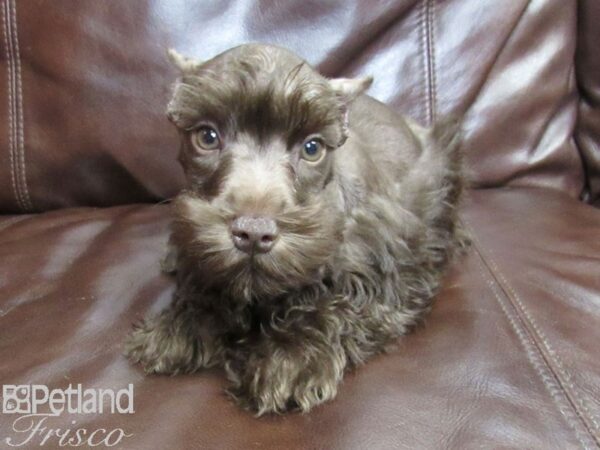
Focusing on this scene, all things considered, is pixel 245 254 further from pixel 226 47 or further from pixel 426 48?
pixel 426 48

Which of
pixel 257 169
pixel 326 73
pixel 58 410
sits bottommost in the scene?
pixel 58 410

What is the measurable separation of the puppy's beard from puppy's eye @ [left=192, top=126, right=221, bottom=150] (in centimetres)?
14

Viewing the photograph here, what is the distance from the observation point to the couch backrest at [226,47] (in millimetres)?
2146

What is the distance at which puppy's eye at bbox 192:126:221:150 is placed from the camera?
151cm

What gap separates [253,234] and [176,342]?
332 millimetres

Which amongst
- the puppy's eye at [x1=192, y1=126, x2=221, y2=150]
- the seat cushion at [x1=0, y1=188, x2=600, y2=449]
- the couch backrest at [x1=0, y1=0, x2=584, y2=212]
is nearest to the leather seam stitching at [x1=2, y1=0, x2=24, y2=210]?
the couch backrest at [x1=0, y1=0, x2=584, y2=212]

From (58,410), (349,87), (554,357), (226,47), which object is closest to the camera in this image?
(58,410)

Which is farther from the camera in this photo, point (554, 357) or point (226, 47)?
point (226, 47)

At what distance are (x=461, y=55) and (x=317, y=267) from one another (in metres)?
1.12

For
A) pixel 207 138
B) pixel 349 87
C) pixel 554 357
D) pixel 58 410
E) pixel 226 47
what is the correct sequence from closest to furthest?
pixel 58 410, pixel 554 357, pixel 207 138, pixel 349 87, pixel 226 47

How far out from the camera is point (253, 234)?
1.28m

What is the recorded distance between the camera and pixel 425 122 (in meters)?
2.30

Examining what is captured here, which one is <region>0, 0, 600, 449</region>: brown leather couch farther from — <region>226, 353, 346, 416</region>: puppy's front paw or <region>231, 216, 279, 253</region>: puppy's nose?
<region>231, 216, 279, 253</region>: puppy's nose

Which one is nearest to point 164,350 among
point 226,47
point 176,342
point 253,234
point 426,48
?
point 176,342
